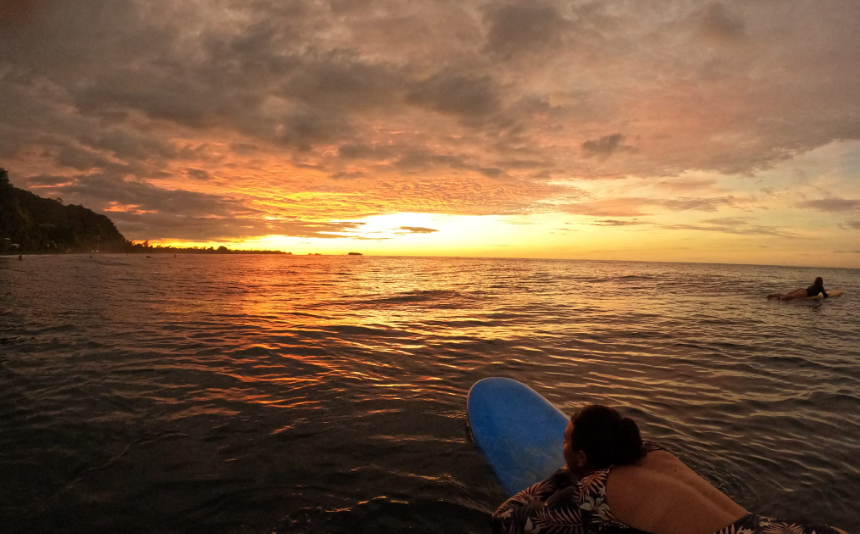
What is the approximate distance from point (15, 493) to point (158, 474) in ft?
4.95

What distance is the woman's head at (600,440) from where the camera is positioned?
3.02 m

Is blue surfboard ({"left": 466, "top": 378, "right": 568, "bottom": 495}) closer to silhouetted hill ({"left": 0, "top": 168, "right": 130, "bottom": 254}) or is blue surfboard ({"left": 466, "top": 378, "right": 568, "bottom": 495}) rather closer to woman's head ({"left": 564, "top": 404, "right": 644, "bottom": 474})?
woman's head ({"left": 564, "top": 404, "right": 644, "bottom": 474})

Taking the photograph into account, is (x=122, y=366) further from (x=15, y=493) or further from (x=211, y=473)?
(x=211, y=473)

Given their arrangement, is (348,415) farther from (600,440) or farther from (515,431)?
(600,440)

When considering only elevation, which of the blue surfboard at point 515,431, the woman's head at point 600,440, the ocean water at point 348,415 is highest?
the woman's head at point 600,440

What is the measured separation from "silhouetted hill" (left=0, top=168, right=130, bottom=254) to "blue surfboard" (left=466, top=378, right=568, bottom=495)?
127 metres

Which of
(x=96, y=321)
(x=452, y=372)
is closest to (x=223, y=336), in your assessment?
(x=96, y=321)

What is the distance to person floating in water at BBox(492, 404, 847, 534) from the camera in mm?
2588

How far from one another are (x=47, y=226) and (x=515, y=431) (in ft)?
577

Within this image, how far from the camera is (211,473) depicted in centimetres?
558

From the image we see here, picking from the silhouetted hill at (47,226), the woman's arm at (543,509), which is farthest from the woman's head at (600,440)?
the silhouetted hill at (47,226)

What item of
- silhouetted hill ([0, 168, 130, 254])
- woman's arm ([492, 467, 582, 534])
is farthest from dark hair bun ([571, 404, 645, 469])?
silhouetted hill ([0, 168, 130, 254])

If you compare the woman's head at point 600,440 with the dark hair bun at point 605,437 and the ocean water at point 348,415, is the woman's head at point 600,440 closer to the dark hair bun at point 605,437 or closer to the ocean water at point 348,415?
the dark hair bun at point 605,437

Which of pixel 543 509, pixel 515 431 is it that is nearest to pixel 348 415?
pixel 515 431
